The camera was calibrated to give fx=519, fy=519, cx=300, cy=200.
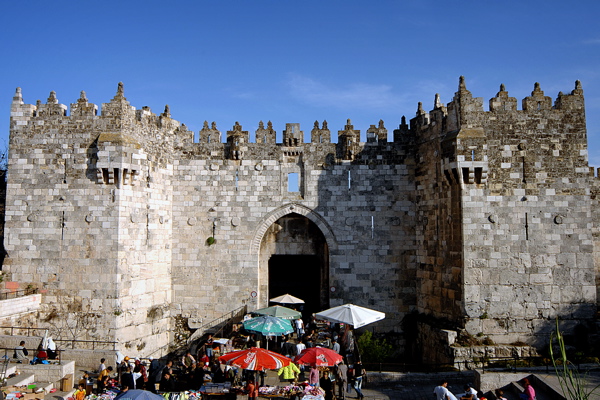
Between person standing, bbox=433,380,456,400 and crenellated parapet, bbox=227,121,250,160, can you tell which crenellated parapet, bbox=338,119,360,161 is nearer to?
crenellated parapet, bbox=227,121,250,160

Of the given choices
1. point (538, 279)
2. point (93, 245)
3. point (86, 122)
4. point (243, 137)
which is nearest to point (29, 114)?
point (86, 122)

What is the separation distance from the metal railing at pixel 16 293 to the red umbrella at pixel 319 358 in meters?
10.6

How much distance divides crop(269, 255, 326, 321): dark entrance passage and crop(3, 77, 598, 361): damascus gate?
197cm

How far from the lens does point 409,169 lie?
71.3 ft

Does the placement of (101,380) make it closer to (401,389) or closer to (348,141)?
(401,389)

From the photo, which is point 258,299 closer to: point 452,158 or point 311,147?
point 311,147

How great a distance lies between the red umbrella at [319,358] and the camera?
534 inches

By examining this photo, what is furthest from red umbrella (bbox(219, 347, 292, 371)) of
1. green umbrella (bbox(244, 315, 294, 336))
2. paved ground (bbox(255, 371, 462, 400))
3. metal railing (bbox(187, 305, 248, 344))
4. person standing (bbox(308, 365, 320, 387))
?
metal railing (bbox(187, 305, 248, 344))

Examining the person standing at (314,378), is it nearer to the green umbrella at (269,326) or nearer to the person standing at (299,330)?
the green umbrella at (269,326)

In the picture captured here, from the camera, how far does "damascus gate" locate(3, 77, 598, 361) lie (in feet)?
58.6

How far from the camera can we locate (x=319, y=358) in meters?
13.6

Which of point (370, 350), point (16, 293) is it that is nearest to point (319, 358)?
point (370, 350)

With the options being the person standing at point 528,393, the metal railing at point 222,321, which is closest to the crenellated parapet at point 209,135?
the metal railing at point 222,321

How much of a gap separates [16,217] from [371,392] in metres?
14.0
